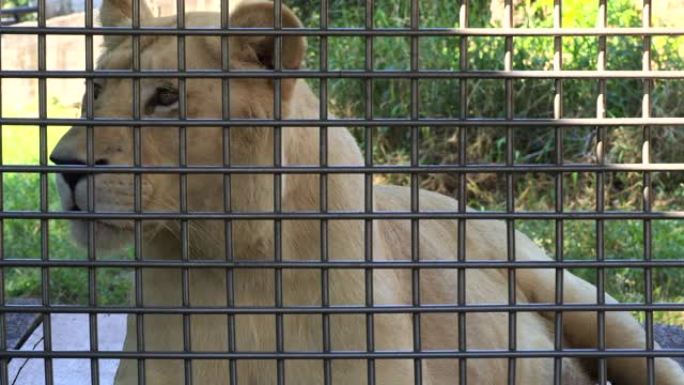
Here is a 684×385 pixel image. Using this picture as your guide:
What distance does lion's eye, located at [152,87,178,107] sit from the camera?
287 cm

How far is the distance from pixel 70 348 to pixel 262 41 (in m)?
2.42

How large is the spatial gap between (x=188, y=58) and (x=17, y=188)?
5.00 meters

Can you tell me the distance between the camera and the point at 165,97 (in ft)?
9.42

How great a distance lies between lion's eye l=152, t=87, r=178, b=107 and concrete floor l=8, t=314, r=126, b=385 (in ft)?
4.63

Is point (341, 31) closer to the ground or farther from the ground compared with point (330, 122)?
farther from the ground

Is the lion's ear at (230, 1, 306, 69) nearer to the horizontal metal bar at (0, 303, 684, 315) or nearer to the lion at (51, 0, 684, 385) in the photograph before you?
the lion at (51, 0, 684, 385)

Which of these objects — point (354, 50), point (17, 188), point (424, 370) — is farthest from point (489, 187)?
point (424, 370)

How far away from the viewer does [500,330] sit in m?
4.05

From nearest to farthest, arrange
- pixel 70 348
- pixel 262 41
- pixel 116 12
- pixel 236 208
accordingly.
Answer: pixel 262 41 → pixel 236 208 → pixel 116 12 → pixel 70 348

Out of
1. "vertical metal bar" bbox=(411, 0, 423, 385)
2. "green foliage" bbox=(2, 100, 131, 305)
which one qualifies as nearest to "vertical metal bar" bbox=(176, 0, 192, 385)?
"vertical metal bar" bbox=(411, 0, 423, 385)

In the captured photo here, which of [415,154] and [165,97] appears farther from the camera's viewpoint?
[165,97]

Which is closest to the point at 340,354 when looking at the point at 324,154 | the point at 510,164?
the point at 324,154

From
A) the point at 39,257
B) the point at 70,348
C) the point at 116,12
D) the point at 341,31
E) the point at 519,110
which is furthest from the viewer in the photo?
the point at 519,110

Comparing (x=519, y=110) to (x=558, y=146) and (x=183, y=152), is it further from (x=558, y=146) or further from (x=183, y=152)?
(x=183, y=152)
